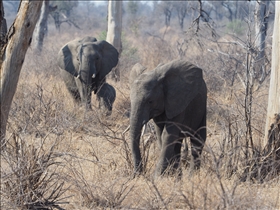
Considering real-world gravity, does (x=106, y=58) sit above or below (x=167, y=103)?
below

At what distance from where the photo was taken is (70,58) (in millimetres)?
9938

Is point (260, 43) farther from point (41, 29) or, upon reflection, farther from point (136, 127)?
point (41, 29)

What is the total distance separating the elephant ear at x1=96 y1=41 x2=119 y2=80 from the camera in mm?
10070

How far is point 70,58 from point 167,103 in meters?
4.91

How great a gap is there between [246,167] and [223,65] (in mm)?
6689

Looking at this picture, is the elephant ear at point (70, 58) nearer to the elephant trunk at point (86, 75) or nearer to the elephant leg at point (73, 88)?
the elephant leg at point (73, 88)

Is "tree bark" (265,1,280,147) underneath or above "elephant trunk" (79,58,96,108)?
above

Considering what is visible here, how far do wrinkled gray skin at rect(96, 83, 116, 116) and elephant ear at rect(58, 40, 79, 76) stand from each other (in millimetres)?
544

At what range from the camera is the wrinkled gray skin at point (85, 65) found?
9.40 metres

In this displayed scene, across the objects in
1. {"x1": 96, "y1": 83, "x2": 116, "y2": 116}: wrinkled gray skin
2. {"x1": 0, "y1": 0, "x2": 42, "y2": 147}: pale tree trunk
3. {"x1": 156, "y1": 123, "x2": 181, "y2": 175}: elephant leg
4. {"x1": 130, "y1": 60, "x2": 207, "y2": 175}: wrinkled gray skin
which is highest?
{"x1": 0, "y1": 0, "x2": 42, "y2": 147}: pale tree trunk

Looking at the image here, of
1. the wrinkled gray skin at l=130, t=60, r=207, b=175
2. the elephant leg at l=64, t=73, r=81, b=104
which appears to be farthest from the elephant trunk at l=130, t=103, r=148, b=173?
the elephant leg at l=64, t=73, r=81, b=104

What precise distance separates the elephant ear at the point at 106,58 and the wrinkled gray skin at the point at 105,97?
0.44 meters

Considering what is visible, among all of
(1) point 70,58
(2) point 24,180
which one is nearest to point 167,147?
(2) point 24,180

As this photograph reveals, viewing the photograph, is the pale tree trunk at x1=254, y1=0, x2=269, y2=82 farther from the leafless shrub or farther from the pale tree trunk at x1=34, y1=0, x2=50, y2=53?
the pale tree trunk at x1=34, y1=0, x2=50, y2=53
